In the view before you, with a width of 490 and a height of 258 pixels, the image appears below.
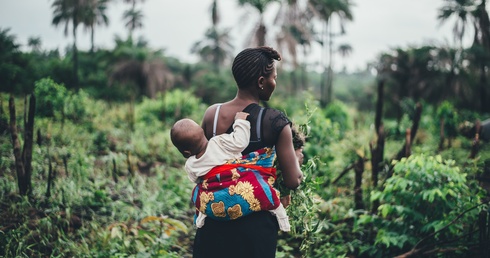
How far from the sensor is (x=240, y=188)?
173 cm

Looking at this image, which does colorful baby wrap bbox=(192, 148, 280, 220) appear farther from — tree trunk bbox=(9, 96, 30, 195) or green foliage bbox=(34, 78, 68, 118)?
green foliage bbox=(34, 78, 68, 118)

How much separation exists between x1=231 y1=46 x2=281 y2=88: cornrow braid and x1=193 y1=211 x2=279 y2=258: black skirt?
2.10ft

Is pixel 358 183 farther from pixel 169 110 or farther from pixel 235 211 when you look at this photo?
pixel 169 110

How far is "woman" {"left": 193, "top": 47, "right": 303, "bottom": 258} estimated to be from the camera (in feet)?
5.72

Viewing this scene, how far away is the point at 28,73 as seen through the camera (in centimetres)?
1226

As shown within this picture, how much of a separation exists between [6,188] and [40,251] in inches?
48.9

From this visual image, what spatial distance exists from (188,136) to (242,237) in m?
0.55

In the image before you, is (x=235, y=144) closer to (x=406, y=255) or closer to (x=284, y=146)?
(x=284, y=146)

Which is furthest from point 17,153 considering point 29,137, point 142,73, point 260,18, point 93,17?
point 93,17

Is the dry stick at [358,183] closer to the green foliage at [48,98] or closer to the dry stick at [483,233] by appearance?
the dry stick at [483,233]

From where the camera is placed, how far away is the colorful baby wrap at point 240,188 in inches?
A: 68.4

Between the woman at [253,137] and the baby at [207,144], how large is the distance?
0.05 metres

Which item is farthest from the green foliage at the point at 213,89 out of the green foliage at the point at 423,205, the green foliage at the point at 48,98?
the green foliage at the point at 423,205

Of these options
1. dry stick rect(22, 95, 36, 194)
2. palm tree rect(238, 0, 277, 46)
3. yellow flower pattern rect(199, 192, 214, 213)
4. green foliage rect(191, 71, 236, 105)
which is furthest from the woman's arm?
green foliage rect(191, 71, 236, 105)
